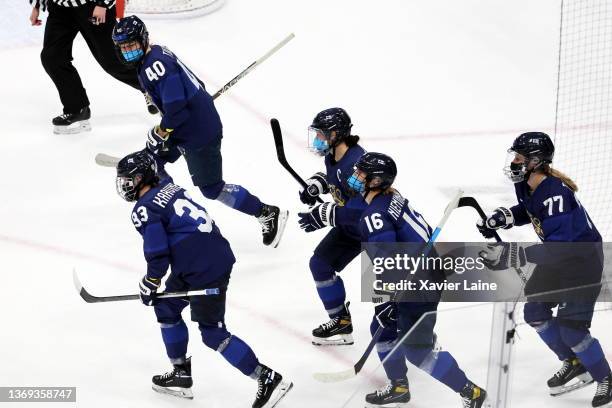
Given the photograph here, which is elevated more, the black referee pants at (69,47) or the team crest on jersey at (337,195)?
the black referee pants at (69,47)

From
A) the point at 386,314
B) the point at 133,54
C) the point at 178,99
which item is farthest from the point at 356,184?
the point at 133,54

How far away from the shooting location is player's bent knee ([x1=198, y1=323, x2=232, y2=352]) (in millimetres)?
3988

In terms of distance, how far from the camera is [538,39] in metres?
7.50

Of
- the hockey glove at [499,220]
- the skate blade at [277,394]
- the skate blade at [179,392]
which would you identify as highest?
the hockey glove at [499,220]

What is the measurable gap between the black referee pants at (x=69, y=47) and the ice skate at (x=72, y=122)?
6 centimetres

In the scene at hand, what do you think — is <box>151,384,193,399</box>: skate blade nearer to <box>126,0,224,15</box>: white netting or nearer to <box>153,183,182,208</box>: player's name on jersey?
<box>153,183,182,208</box>: player's name on jersey

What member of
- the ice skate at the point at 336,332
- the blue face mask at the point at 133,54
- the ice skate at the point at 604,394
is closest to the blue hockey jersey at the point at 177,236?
the ice skate at the point at 336,332

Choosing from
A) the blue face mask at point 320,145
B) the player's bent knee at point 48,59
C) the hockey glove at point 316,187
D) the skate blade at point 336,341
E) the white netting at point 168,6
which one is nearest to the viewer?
the blue face mask at point 320,145

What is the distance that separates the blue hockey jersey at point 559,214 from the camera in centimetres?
396

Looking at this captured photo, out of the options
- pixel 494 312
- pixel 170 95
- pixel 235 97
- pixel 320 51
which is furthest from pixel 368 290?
pixel 320 51

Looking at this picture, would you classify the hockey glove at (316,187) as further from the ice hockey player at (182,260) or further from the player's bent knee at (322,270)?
the ice hockey player at (182,260)

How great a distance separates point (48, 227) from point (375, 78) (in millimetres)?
2484

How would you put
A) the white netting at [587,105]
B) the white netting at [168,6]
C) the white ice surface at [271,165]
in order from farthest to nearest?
the white netting at [168,6] < the white netting at [587,105] < the white ice surface at [271,165]

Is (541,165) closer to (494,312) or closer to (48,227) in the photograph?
(494,312)
